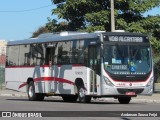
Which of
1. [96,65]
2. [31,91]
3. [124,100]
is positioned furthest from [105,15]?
[96,65]

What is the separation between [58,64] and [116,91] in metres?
4.21

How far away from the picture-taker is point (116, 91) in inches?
1109

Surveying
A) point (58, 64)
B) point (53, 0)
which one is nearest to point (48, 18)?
point (53, 0)

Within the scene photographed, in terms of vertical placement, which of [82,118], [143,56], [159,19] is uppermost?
[159,19]

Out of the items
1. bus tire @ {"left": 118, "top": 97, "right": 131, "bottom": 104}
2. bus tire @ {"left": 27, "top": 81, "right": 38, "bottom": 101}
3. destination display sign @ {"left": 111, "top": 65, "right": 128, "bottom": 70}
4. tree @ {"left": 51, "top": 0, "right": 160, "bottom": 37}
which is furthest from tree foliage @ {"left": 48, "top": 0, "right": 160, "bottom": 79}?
destination display sign @ {"left": 111, "top": 65, "right": 128, "bottom": 70}

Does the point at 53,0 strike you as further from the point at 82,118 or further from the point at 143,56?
the point at 82,118

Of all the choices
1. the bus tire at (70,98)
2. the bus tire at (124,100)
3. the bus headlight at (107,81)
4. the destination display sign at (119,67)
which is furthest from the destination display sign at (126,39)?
the bus tire at (70,98)

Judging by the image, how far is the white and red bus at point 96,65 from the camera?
92.3 feet

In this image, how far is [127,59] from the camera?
2833 cm

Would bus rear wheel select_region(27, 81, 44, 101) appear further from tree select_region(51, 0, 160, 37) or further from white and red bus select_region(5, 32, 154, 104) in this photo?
tree select_region(51, 0, 160, 37)

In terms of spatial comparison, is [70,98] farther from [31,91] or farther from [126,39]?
[126,39]

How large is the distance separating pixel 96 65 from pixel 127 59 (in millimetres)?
1446

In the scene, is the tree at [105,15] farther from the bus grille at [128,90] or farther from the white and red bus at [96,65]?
the bus grille at [128,90]

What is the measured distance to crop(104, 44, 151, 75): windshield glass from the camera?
28067 mm
